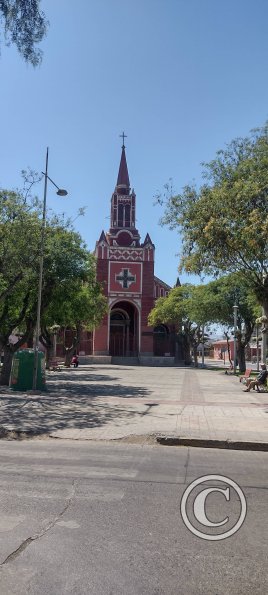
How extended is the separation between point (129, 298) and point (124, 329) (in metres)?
5.77

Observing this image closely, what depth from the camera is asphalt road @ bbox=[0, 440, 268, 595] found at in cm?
354

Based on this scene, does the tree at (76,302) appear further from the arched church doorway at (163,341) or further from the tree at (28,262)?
the arched church doorway at (163,341)

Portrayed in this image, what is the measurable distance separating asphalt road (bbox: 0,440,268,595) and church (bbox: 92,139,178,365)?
55.4 m

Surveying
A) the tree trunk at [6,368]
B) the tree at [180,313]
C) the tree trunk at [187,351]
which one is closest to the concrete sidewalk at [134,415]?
the tree trunk at [6,368]

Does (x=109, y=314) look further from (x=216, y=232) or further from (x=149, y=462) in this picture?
(x=149, y=462)

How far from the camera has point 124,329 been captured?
225ft

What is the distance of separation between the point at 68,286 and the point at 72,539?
17.8 m

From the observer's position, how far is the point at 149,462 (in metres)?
7.48

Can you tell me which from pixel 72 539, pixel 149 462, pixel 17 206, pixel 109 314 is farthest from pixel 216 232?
pixel 109 314

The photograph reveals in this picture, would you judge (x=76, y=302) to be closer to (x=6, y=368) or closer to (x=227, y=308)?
(x=6, y=368)

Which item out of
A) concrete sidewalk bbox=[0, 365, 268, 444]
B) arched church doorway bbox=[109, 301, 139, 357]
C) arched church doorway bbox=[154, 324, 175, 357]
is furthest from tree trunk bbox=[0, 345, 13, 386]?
arched church doorway bbox=[154, 324, 175, 357]

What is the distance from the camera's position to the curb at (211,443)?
8992mm

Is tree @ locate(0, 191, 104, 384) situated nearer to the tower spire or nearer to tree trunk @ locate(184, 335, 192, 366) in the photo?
tree trunk @ locate(184, 335, 192, 366)

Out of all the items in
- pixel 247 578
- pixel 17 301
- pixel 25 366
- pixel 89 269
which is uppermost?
pixel 89 269
